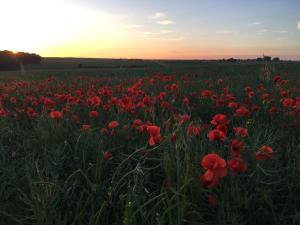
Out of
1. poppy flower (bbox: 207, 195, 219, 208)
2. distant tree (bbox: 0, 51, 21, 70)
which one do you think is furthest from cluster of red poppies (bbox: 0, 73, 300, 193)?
distant tree (bbox: 0, 51, 21, 70)

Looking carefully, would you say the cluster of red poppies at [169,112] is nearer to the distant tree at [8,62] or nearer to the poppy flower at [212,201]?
the poppy flower at [212,201]

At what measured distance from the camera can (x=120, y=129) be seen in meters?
3.80

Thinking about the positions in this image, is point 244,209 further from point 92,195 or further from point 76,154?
point 76,154

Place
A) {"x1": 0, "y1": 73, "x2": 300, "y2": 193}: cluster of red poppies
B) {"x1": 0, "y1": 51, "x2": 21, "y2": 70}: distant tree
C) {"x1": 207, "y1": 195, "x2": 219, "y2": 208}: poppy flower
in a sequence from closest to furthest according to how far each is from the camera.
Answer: {"x1": 207, "y1": 195, "x2": 219, "y2": 208}: poppy flower < {"x1": 0, "y1": 73, "x2": 300, "y2": 193}: cluster of red poppies < {"x1": 0, "y1": 51, "x2": 21, "y2": 70}: distant tree

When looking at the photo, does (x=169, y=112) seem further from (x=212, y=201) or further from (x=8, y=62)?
(x=8, y=62)

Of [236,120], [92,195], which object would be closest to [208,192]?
Result: [92,195]

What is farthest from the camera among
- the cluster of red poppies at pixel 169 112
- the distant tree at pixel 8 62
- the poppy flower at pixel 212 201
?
the distant tree at pixel 8 62

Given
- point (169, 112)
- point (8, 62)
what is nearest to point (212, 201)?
point (169, 112)

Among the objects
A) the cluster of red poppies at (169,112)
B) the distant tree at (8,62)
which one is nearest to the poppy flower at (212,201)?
the cluster of red poppies at (169,112)

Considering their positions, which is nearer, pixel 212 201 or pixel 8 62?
pixel 212 201

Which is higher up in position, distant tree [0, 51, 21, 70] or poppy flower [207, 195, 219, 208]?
poppy flower [207, 195, 219, 208]

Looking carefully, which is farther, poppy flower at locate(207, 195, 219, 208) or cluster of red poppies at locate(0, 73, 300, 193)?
cluster of red poppies at locate(0, 73, 300, 193)

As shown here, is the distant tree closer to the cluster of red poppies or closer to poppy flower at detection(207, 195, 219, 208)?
the cluster of red poppies

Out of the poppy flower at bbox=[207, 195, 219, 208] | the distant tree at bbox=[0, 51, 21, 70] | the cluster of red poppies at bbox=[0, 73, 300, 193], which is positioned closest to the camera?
the poppy flower at bbox=[207, 195, 219, 208]
